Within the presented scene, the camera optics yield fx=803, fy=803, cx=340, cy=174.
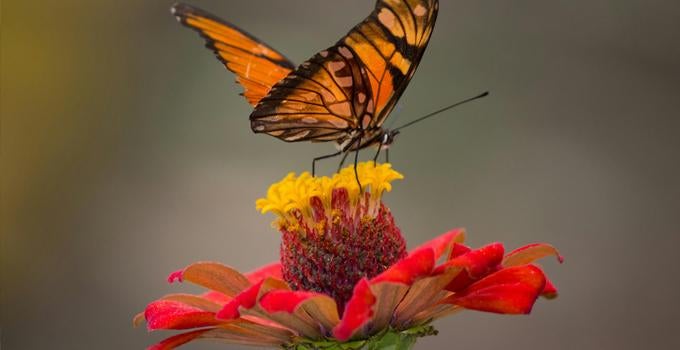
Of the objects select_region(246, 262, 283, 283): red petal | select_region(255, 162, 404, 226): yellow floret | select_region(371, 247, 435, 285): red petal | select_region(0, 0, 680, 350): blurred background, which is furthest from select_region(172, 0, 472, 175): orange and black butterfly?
select_region(0, 0, 680, 350): blurred background

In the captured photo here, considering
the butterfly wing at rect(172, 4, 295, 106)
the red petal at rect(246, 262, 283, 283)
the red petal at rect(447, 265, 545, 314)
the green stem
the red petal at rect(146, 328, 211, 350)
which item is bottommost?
the green stem

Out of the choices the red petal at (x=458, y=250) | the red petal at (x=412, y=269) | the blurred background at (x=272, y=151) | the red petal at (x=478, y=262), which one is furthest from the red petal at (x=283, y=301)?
the blurred background at (x=272, y=151)

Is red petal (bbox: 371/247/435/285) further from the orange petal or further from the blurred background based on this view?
the blurred background

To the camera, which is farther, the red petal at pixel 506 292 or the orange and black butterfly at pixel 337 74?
the orange and black butterfly at pixel 337 74

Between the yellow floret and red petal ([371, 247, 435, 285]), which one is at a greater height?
the yellow floret

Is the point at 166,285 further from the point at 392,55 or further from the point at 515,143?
the point at 392,55

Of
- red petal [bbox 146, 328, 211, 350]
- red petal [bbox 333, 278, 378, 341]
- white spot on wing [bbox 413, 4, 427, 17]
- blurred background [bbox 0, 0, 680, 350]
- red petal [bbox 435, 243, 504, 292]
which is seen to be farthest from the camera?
blurred background [bbox 0, 0, 680, 350]

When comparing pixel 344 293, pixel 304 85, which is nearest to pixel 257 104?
pixel 304 85

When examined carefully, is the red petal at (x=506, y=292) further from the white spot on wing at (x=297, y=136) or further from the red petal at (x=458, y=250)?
the white spot on wing at (x=297, y=136)
